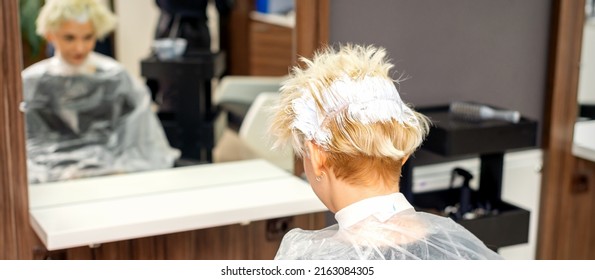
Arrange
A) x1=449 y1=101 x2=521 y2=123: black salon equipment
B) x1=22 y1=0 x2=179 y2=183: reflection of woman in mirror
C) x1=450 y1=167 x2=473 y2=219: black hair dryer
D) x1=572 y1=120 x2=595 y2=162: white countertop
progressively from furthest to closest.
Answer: x1=572 y1=120 x2=595 y2=162: white countertop
x1=450 y1=167 x2=473 y2=219: black hair dryer
x1=449 y1=101 x2=521 y2=123: black salon equipment
x1=22 y1=0 x2=179 y2=183: reflection of woman in mirror

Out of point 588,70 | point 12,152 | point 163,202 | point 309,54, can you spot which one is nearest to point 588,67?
point 588,70

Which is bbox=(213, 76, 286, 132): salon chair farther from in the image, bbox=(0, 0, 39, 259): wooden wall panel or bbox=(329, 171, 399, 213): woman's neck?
bbox=(329, 171, 399, 213): woman's neck

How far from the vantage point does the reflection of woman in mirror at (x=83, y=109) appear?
7.23 feet

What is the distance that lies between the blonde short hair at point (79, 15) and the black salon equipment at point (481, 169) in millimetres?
944

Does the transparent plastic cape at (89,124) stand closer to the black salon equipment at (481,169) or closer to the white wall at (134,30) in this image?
the white wall at (134,30)

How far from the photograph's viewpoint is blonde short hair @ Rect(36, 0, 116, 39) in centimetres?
216

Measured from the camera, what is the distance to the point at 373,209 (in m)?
1.47

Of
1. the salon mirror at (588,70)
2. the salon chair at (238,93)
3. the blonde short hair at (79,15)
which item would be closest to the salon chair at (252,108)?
the salon chair at (238,93)

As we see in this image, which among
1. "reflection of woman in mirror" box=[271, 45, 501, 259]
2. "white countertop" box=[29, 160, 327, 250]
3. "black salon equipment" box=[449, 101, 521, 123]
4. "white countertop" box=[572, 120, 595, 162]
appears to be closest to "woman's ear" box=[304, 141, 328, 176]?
"reflection of woman in mirror" box=[271, 45, 501, 259]

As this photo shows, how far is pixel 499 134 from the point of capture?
8.22 ft

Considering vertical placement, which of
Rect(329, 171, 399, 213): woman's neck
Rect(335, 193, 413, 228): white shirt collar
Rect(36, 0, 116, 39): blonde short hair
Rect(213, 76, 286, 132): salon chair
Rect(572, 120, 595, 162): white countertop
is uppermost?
Rect(36, 0, 116, 39): blonde short hair

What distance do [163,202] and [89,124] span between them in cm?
30

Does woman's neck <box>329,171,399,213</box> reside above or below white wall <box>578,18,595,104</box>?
below

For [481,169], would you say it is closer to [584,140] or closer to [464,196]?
[464,196]
